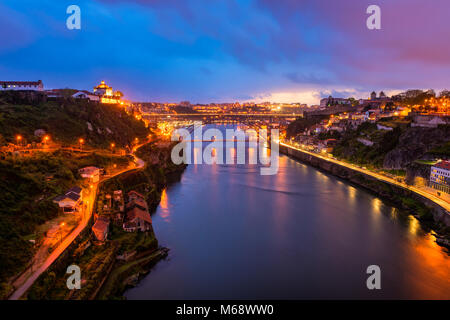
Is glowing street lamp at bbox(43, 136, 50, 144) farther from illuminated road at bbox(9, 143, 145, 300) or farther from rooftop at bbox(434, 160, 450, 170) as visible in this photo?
rooftop at bbox(434, 160, 450, 170)

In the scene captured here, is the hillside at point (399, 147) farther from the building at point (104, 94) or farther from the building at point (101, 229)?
the building at point (104, 94)

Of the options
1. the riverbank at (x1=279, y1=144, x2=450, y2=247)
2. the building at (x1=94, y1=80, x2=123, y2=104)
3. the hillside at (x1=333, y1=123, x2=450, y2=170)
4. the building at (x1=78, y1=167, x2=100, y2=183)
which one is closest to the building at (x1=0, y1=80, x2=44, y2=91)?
the building at (x1=94, y1=80, x2=123, y2=104)

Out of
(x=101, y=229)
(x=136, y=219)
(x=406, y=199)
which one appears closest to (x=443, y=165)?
(x=406, y=199)

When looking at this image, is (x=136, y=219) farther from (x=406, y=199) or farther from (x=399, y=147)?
(x=399, y=147)

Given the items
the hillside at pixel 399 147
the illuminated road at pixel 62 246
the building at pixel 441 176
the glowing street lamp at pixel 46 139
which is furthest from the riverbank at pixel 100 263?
the hillside at pixel 399 147

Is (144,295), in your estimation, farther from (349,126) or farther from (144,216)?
(349,126)
